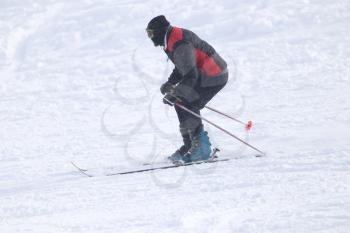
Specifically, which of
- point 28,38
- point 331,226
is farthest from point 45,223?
point 28,38

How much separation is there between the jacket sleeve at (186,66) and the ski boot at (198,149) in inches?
22.2

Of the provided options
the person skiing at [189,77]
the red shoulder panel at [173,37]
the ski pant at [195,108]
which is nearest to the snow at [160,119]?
the person skiing at [189,77]

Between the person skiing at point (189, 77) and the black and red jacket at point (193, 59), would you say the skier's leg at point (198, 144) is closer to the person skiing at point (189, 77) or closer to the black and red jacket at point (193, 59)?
the person skiing at point (189, 77)

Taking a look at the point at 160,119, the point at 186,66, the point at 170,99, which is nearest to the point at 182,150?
the point at 170,99

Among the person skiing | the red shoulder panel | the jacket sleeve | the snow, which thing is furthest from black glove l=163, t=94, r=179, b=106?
the snow

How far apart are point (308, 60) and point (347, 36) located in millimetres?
1411

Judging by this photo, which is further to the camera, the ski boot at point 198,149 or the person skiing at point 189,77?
the ski boot at point 198,149

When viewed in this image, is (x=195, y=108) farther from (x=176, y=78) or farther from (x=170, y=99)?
(x=176, y=78)

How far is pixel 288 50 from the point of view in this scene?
36.9 ft

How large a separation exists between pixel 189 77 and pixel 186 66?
0.14m

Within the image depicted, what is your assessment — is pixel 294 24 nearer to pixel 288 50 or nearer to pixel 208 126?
pixel 288 50

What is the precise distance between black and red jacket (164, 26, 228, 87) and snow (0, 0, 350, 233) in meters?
0.97

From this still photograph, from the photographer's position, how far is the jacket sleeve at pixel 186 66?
6.41 meters

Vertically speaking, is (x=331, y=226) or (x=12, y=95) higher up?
(x=331, y=226)
